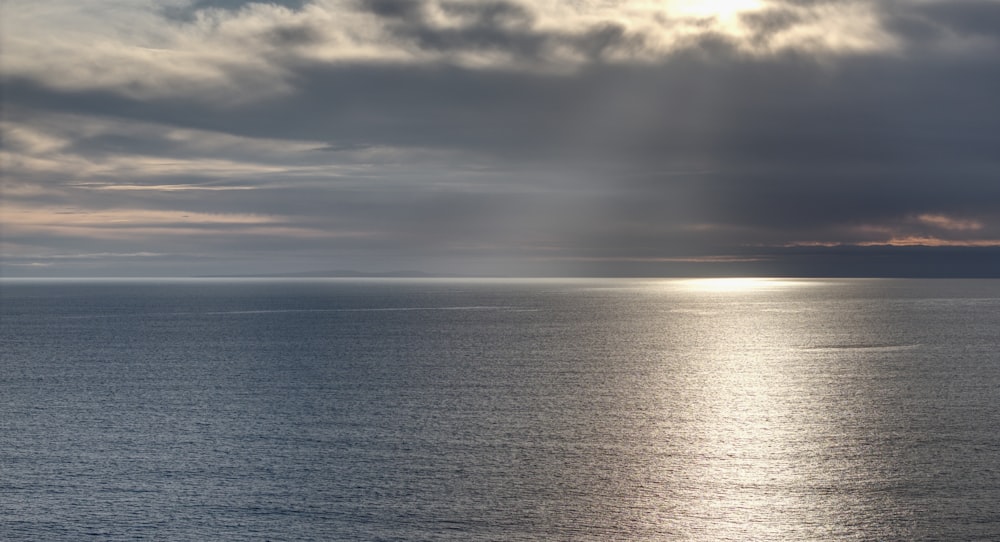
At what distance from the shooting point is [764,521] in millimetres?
69062

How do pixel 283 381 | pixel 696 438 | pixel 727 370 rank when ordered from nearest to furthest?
pixel 696 438, pixel 283 381, pixel 727 370

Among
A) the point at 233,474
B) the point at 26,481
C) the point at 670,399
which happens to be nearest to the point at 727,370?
the point at 670,399

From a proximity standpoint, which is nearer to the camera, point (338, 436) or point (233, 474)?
point (233, 474)

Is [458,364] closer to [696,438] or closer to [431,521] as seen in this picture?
[696,438]

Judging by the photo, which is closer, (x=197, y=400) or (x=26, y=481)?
(x=26, y=481)

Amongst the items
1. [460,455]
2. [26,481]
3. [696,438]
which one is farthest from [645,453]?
[26,481]

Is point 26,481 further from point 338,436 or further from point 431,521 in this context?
point 431,521

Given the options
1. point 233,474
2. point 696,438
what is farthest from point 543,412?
point 233,474

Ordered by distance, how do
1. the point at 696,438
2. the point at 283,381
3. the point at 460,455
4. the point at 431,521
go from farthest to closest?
1. the point at 283,381
2. the point at 696,438
3. the point at 460,455
4. the point at 431,521

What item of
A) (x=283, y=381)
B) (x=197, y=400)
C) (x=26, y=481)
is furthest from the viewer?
(x=283, y=381)

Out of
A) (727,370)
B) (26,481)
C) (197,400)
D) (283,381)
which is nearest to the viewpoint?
(26,481)

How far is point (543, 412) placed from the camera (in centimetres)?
→ 11138

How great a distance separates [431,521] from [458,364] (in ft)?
300

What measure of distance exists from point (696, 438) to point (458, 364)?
68.6m
